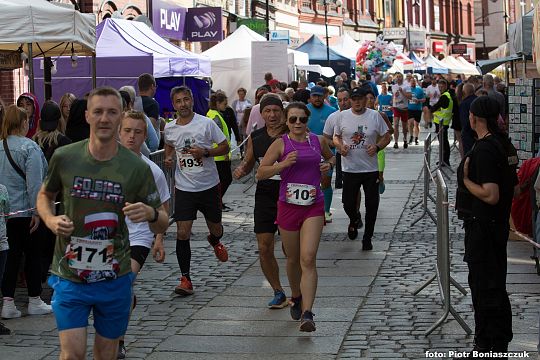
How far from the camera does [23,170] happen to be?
944 centimetres

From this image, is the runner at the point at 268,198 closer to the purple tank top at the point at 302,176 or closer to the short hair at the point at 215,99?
the purple tank top at the point at 302,176

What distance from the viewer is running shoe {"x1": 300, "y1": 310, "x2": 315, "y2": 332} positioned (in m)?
8.31

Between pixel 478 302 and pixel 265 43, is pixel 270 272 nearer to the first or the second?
pixel 478 302

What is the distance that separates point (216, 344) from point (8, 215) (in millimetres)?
2083

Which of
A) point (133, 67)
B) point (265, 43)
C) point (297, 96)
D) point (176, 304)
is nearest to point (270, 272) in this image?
point (176, 304)

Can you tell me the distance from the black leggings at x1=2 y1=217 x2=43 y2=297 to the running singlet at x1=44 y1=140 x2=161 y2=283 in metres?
3.79

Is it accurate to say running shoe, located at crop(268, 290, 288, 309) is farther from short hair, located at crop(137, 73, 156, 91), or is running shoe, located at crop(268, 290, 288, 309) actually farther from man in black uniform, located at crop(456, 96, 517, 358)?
short hair, located at crop(137, 73, 156, 91)

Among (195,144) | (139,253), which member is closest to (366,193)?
(195,144)

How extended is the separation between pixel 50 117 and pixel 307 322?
3.46 m

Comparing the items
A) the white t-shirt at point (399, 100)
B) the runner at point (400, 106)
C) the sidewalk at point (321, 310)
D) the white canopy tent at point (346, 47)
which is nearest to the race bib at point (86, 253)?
the sidewalk at point (321, 310)

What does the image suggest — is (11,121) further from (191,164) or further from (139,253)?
(139,253)

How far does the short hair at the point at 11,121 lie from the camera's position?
9.33m

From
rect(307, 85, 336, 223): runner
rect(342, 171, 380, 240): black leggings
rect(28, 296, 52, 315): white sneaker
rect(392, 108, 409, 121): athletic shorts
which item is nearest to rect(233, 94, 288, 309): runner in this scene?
rect(28, 296, 52, 315): white sneaker

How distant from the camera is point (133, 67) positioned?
67.2ft
